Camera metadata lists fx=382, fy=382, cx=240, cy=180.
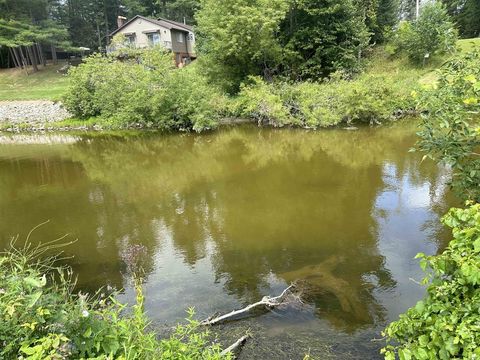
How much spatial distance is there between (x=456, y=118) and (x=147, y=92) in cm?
2162

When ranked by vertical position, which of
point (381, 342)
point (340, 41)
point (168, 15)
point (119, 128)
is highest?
point (168, 15)

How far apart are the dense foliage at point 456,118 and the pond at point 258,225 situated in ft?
8.47

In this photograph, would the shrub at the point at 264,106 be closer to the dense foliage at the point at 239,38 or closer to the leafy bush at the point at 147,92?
the leafy bush at the point at 147,92

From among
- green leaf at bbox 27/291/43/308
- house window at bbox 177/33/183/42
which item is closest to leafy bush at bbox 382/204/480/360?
green leaf at bbox 27/291/43/308

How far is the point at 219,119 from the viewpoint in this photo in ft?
85.6

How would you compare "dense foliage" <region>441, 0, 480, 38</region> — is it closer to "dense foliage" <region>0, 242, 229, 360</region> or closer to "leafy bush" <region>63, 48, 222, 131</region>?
"leafy bush" <region>63, 48, 222, 131</region>

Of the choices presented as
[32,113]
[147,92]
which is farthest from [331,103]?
[32,113]

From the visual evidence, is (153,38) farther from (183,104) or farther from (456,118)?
(456,118)

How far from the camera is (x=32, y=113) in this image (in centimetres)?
3064

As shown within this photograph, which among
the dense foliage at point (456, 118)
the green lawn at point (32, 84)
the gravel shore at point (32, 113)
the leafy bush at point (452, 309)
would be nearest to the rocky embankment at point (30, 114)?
the gravel shore at point (32, 113)

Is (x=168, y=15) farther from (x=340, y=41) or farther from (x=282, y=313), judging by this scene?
(x=282, y=313)

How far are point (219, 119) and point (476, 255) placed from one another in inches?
935

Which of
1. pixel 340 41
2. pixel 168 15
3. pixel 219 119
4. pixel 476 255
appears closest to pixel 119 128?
pixel 219 119

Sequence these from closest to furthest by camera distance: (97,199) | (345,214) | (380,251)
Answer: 1. (380,251)
2. (345,214)
3. (97,199)
